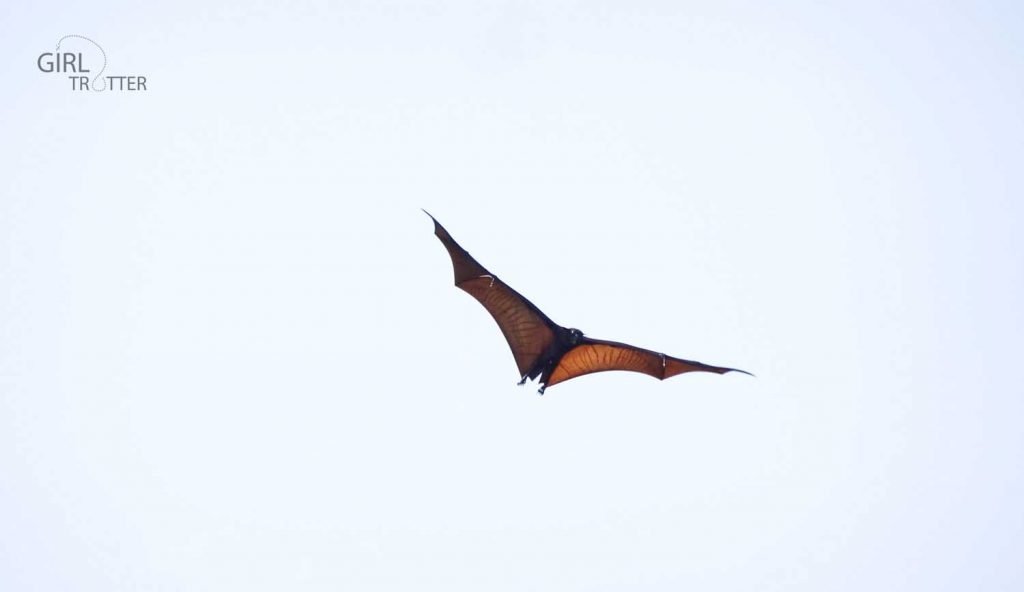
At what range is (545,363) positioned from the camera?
2055cm

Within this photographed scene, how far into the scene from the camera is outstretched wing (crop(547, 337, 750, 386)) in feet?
64.3

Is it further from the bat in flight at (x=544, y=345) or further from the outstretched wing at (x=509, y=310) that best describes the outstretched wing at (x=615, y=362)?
the outstretched wing at (x=509, y=310)

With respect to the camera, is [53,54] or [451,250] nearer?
[451,250]

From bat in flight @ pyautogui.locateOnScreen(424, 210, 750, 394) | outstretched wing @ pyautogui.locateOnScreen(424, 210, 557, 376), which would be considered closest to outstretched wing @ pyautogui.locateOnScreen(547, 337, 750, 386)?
bat in flight @ pyautogui.locateOnScreen(424, 210, 750, 394)

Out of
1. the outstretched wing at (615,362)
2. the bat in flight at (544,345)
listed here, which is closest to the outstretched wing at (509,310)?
the bat in flight at (544,345)

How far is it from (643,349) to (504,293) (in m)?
4.01

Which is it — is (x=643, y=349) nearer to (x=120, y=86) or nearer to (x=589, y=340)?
(x=589, y=340)

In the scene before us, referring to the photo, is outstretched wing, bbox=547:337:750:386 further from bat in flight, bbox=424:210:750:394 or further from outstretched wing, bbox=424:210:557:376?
outstretched wing, bbox=424:210:557:376

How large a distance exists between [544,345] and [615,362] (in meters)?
2.07

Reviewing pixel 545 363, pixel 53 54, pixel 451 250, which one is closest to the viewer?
pixel 451 250

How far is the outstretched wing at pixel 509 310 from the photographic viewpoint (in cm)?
1945

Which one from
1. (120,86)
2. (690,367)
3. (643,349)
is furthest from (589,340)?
(120,86)

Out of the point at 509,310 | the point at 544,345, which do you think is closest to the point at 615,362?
the point at 544,345

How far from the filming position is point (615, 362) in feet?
67.8
